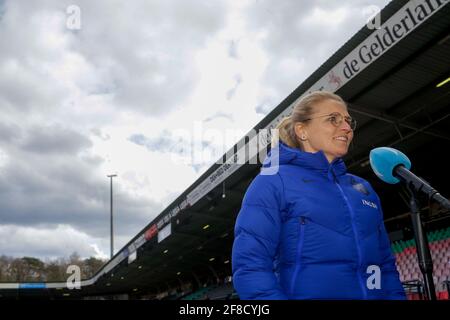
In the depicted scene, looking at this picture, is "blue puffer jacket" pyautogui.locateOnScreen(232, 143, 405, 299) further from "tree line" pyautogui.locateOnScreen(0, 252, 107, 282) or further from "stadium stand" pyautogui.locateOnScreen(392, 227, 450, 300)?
"tree line" pyautogui.locateOnScreen(0, 252, 107, 282)

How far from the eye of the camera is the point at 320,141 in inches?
74.5

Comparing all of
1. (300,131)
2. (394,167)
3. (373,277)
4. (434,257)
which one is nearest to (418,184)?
(394,167)

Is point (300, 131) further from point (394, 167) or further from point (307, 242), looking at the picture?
point (307, 242)

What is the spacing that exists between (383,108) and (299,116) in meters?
8.89

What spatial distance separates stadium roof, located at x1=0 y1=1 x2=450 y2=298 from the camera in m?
7.11

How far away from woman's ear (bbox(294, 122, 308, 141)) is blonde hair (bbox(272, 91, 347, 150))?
0.07 feet

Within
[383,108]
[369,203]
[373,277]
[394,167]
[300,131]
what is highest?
[383,108]

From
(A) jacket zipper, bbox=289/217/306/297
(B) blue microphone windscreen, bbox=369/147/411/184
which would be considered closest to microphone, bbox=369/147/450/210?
(B) blue microphone windscreen, bbox=369/147/411/184

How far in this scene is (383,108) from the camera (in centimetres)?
1011

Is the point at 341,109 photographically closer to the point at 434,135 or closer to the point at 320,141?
the point at 320,141

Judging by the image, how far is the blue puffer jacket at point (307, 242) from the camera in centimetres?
151

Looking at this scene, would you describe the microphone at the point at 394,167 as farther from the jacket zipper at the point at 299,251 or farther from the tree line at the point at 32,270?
the tree line at the point at 32,270

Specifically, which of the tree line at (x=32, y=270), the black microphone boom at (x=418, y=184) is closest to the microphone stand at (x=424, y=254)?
the black microphone boom at (x=418, y=184)

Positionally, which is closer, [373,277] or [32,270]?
[373,277]
